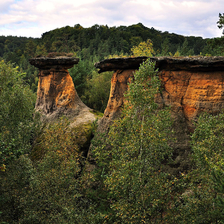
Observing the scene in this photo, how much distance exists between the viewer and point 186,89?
59.4 feet

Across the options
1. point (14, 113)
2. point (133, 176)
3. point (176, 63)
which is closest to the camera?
point (133, 176)

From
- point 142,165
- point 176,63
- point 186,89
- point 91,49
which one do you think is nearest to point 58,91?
point 176,63

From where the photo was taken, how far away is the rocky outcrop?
54.2 ft

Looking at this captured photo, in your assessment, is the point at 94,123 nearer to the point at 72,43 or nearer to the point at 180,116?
the point at 180,116

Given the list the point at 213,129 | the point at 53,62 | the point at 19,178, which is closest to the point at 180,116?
the point at 213,129

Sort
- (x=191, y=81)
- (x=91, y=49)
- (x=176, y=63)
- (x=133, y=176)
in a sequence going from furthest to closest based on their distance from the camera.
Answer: (x=91, y=49) → (x=191, y=81) → (x=176, y=63) → (x=133, y=176)

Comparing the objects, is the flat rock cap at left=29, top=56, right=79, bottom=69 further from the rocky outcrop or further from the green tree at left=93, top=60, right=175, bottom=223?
the green tree at left=93, top=60, right=175, bottom=223

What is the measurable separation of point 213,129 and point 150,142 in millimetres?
3577

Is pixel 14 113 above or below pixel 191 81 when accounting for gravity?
below

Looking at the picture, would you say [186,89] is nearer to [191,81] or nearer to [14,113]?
[191,81]

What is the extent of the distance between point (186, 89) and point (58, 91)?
16.0 metres

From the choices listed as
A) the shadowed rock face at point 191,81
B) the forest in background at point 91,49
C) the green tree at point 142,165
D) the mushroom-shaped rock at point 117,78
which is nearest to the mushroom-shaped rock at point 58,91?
the forest in background at point 91,49

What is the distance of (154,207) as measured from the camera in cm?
1055

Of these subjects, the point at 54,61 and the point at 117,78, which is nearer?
the point at 117,78
